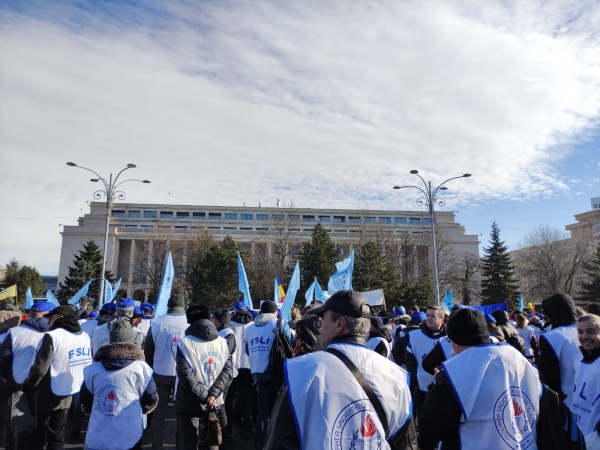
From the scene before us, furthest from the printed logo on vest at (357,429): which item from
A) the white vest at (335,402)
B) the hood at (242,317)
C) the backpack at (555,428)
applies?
the hood at (242,317)

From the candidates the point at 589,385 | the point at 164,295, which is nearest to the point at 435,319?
the point at 589,385

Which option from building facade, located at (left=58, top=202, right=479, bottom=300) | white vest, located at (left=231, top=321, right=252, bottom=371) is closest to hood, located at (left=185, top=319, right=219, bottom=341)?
white vest, located at (left=231, top=321, right=252, bottom=371)

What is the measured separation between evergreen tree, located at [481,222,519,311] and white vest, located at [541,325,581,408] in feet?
144

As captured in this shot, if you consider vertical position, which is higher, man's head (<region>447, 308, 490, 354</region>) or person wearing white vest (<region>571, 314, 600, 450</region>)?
man's head (<region>447, 308, 490, 354</region>)

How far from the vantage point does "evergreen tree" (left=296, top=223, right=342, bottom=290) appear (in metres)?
47.3

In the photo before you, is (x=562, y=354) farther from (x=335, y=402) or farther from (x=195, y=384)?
(x=195, y=384)

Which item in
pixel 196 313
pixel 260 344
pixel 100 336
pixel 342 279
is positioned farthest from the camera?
pixel 342 279

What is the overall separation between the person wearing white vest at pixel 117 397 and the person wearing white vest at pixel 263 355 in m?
2.63

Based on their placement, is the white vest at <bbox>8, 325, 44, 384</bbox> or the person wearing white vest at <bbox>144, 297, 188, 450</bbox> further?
the person wearing white vest at <bbox>144, 297, 188, 450</bbox>

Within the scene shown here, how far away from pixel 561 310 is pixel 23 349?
20.2 ft

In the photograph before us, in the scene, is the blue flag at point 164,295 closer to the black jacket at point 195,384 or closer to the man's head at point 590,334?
the black jacket at point 195,384

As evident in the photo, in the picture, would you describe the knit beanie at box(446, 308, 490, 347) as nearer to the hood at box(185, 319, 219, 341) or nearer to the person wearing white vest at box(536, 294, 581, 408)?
the person wearing white vest at box(536, 294, 581, 408)

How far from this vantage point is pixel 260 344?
23.7 ft

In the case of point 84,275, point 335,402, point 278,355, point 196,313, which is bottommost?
point 278,355
